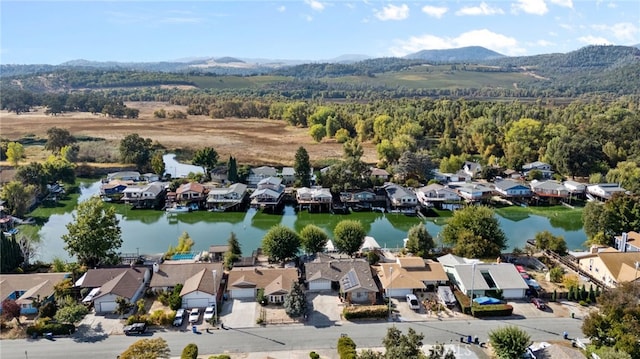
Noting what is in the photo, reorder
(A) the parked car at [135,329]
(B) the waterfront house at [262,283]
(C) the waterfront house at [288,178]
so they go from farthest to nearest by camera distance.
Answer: (C) the waterfront house at [288,178] < (B) the waterfront house at [262,283] < (A) the parked car at [135,329]

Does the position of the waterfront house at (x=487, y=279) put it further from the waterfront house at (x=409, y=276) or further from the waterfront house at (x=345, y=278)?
the waterfront house at (x=345, y=278)

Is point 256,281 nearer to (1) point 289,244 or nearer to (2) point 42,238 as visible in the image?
(1) point 289,244

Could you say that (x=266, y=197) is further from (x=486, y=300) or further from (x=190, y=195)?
(x=486, y=300)

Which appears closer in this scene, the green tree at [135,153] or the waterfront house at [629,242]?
the waterfront house at [629,242]

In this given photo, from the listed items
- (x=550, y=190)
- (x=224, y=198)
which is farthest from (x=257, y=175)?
(x=550, y=190)

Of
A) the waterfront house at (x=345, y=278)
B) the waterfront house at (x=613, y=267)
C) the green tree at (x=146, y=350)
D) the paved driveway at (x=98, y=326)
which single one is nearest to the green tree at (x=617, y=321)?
the waterfront house at (x=613, y=267)

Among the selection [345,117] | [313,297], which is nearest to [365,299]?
[313,297]

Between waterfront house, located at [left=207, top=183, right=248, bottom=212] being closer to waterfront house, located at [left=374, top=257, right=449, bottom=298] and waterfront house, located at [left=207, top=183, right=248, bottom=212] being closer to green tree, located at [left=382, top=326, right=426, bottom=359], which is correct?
waterfront house, located at [left=374, top=257, right=449, bottom=298]
